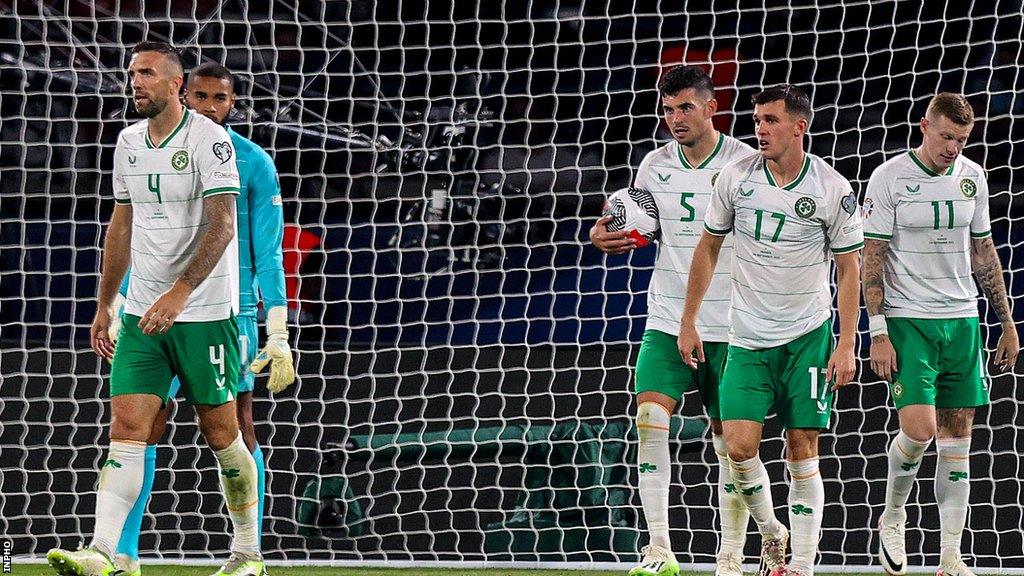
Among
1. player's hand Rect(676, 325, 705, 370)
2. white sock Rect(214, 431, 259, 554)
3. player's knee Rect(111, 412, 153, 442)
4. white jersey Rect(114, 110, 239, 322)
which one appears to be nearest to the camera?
player's knee Rect(111, 412, 153, 442)

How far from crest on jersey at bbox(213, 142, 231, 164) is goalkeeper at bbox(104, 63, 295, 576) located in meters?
0.54

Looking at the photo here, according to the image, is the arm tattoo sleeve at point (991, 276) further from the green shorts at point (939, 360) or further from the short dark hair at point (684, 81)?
the short dark hair at point (684, 81)

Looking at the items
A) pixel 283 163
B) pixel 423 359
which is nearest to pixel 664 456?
pixel 423 359

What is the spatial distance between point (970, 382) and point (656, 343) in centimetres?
121

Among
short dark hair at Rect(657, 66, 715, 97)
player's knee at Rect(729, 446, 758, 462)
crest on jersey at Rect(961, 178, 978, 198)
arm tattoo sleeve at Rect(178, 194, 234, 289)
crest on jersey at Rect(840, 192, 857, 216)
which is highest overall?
short dark hair at Rect(657, 66, 715, 97)

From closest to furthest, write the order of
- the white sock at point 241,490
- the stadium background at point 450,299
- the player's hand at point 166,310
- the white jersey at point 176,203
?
the player's hand at point 166,310 → the white jersey at point 176,203 → the white sock at point 241,490 → the stadium background at point 450,299

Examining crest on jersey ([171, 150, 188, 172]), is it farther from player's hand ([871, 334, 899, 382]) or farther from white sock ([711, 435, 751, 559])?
player's hand ([871, 334, 899, 382])

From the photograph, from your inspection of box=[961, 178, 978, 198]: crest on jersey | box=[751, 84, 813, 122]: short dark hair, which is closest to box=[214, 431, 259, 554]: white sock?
box=[751, 84, 813, 122]: short dark hair

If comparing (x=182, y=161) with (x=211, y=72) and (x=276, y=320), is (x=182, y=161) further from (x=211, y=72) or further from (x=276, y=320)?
(x=276, y=320)

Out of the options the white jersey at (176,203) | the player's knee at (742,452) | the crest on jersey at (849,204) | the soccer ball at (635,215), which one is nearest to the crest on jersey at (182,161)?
the white jersey at (176,203)

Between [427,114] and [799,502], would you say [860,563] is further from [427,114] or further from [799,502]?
[427,114]

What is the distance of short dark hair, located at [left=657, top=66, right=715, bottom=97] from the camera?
507 cm

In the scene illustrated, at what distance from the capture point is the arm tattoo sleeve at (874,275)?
534 cm

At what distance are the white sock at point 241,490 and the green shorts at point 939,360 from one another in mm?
2316
